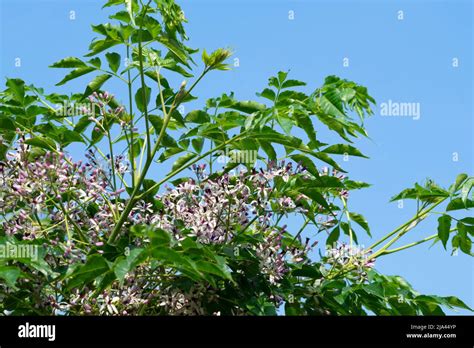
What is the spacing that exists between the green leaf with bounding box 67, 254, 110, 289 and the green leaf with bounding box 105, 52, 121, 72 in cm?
132

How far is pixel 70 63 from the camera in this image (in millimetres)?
4059

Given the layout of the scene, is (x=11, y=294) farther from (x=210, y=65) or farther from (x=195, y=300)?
(x=210, y=65)

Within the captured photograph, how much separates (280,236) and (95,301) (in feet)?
3.19

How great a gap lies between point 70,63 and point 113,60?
0.23m

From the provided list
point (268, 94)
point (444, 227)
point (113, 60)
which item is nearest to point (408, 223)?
point (444, 227)

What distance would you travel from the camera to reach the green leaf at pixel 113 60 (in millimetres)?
4051

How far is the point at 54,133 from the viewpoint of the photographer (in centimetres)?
415

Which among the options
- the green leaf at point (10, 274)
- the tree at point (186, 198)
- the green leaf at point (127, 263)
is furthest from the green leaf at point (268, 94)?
the green leaf at point (10, 274)

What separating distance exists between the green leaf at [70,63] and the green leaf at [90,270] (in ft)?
4.35

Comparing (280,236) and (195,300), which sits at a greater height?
(280,236)

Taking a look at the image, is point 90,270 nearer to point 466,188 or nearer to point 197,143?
point 197,143

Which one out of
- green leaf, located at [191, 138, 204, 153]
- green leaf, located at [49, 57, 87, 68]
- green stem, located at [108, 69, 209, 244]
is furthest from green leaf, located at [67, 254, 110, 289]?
green leaf, located at [49, 57, 87, 68]

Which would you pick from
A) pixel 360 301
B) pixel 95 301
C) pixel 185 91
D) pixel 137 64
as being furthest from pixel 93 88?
pixel 360 301

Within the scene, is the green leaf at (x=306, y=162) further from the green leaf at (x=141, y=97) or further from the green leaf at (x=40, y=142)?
the green leaf at (x=40, y=142)
